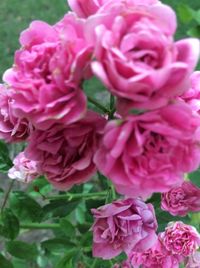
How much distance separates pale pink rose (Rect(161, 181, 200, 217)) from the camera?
0.98m

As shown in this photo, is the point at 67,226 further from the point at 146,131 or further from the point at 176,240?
the point at 146,131

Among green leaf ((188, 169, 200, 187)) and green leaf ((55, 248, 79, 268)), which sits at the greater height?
green leaf ((55, 248, 79, 268))

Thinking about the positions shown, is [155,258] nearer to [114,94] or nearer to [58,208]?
[58,208]

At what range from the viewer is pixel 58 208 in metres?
1.14

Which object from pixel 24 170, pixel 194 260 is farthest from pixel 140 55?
pixel 194 260

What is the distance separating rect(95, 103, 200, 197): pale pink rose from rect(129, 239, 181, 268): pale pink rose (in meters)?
0.32

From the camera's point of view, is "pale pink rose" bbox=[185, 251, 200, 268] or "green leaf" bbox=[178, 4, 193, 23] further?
"pale pink rose" bbox=[185, 251, 200, 268]

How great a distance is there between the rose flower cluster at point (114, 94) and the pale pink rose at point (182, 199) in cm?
29

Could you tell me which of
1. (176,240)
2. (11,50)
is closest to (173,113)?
(176,240)

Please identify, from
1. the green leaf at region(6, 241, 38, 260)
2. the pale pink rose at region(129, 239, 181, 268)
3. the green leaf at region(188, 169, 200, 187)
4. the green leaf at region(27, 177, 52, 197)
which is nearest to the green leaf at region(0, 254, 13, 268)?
the green leaf at region(6, 241, 38, 260)

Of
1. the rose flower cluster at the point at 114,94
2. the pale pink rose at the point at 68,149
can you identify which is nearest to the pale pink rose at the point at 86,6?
the rose flower cluster at the point at 114,94

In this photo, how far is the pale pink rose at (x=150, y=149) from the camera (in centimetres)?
63

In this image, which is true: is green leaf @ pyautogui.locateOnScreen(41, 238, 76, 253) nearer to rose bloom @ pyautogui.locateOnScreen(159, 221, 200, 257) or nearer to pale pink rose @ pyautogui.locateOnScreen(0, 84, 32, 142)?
rose bloom @ pyautogui.locateOnScreen(159, 221, 200, 257)

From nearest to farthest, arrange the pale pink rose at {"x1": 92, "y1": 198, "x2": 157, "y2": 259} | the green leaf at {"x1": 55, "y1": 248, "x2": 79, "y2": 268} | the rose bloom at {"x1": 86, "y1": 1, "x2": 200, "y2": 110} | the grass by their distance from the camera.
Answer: the rose bloom at {"x1": 86, "y1": 1, "x2": 200, "y2": 110}
the pale pink rose at {"x1": 92, "y1": 198, "x2": 157, "y2": 259}
the green leaf at {"x1": 55, "y1": 248, "x2": 79, "y2": 268}
the grass
